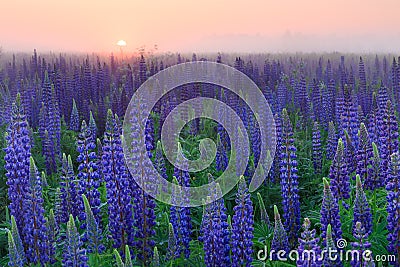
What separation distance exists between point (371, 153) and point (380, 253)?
2.01 metres

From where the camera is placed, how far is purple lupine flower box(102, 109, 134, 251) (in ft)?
21.6

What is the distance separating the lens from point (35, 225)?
634cm

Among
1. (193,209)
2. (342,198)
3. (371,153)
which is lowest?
(193,209)

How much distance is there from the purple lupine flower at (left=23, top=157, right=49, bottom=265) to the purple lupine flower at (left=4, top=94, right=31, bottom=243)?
25 centimetres

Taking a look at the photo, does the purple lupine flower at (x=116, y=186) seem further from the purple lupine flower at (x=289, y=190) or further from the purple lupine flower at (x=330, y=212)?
the purple lupine flower at (x=330, y=212)

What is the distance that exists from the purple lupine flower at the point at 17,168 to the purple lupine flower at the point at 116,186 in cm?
106

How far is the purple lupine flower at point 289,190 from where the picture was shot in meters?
7.41

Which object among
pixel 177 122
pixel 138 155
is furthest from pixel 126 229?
pixel 177 122

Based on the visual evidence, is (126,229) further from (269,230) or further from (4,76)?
(4,76)

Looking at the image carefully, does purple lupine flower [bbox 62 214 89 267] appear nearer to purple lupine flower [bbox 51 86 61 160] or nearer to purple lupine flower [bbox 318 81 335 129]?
purple lupine flower [bbox 51 86 61 160]

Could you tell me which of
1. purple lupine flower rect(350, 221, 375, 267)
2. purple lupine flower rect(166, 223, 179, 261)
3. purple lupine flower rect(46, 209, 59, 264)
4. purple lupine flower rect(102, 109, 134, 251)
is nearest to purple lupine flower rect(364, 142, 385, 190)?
purple lupine flower rect(350, 221, 375, 267)

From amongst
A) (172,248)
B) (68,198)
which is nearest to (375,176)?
(172,248)

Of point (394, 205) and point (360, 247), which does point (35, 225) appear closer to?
point (360, 247)

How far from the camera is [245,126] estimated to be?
12391mm
